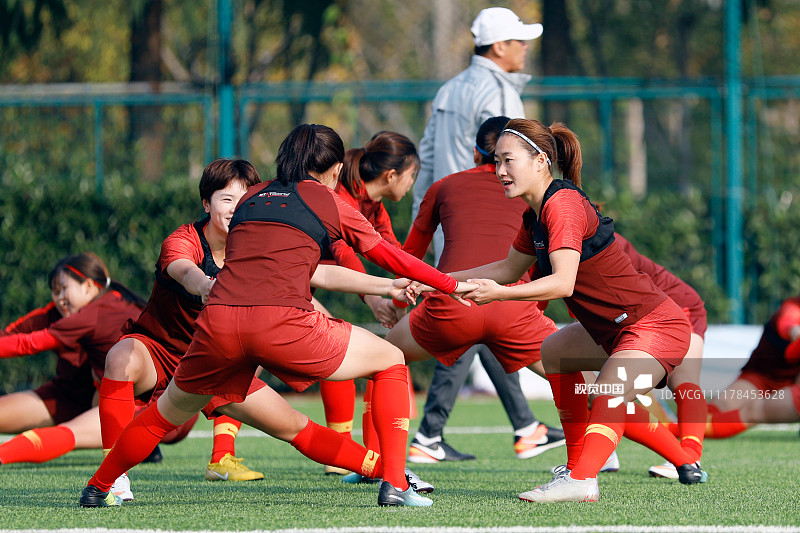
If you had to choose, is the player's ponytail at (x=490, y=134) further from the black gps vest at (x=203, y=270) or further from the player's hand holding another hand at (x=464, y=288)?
the black gps vest at (x=203, y=270)

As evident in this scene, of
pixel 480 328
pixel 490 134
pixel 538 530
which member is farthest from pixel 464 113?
pixel 538 530

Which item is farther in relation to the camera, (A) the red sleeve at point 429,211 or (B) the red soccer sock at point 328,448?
(A) the red sleeve at point 429,211

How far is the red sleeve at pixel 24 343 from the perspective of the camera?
5480mm

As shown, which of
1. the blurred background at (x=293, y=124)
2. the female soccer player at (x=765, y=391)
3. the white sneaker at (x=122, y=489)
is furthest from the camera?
the blurred background at (x=293, y=124)

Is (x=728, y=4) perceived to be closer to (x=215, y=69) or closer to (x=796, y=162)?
(x=796, y=162)

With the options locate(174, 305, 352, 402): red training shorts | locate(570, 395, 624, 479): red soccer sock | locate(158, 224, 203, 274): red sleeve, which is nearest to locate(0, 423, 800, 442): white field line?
locate(158, 224, 203, 274): red sleeve

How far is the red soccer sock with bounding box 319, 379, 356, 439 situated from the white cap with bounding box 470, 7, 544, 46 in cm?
Result: 209

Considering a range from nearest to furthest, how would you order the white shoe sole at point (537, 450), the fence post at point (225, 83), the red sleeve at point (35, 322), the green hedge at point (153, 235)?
the red sleeve at point (35, 322) < the white shoe sole at point (537, 450) < the green hedge at point (153, 235) < the fence post at point (225, 83)

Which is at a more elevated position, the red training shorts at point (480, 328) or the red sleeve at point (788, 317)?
the red training shorts at point (480, 328)

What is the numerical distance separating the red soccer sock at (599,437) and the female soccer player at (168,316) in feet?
5.15

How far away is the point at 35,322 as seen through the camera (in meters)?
6.10

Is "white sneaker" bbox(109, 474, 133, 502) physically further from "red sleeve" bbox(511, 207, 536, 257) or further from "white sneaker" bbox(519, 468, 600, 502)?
"red sleeve" bbox(511, 207, 536, 257)

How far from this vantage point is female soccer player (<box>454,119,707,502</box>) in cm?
411

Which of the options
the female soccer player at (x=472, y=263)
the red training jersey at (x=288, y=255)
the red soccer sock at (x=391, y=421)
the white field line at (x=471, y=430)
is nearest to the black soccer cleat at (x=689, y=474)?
the female soccer player at (x=472, y=263)
